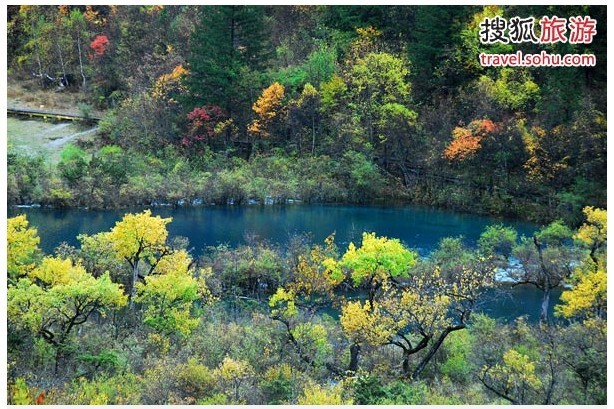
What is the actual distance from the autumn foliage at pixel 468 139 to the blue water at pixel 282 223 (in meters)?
2.12

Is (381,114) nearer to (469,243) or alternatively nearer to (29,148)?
(469,243)

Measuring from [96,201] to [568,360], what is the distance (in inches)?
623

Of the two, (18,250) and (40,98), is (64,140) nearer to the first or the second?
(40,98)

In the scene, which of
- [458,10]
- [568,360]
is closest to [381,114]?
[458,10]

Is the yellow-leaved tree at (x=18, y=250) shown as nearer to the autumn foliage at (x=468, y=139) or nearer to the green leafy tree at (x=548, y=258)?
the green leafy tree at (x=548, y=258)

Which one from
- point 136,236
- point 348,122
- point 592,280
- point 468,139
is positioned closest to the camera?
point 592,280

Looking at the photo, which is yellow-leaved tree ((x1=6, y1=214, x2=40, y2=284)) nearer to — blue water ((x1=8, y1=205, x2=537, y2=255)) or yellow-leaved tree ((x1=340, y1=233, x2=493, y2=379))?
blue water ((x1=8, y1=205, x2=537, y2=255))

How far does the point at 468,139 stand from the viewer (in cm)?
2345

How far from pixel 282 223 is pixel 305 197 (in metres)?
3.44

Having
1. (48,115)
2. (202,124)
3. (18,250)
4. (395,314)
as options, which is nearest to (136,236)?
(18,250)

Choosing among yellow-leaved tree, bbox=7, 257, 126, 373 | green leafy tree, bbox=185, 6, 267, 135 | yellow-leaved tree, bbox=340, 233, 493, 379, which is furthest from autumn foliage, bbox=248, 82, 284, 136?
yellow-leaved tree, bbox=7, 257, 126, 373

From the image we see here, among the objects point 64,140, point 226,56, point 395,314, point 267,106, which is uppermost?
point 226,56

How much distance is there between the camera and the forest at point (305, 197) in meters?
10.1

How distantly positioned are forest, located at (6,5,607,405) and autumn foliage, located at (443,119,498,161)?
8 cm
